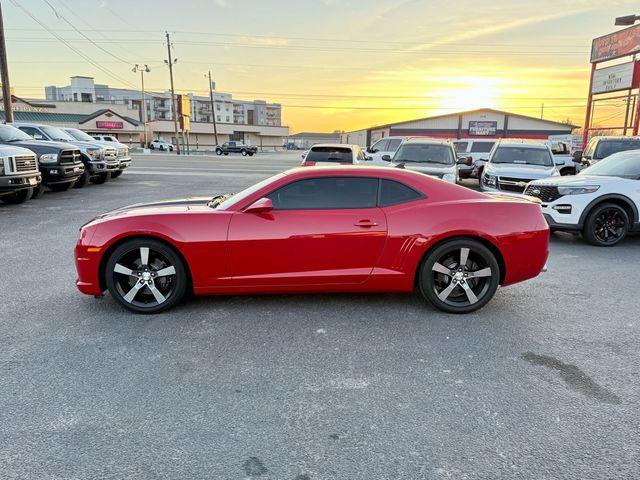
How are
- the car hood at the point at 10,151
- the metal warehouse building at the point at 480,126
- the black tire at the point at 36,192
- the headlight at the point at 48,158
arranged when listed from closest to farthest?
the car hood at the point at 10,151 → the headlight at the point at 48,158 → the black tire at the point at 36,192 → the metal warehouse building at the point at 480,126

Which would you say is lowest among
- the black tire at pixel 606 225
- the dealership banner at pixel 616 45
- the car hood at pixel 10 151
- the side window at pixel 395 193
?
the black tire at pixel 606 225

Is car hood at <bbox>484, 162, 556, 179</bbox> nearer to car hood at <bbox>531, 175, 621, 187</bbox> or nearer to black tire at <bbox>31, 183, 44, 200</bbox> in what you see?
car hood at <bbox>531, 175, 621, 187</bbox>

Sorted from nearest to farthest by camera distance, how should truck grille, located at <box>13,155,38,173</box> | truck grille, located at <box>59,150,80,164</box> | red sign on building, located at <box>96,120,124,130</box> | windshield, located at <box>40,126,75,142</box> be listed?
truck grille, located at <box>13,155,38,173</box> → truck grille, located at <box>59,150,80,164</box> → windshield, located at <box>40,126,75,142</box> → red sign on building, located at <box>96,120,124,130</box>

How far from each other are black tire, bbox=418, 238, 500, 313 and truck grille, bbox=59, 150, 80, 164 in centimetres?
1186

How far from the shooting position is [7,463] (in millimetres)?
2338

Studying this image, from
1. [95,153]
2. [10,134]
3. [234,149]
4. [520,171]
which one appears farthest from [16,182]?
[234,149]

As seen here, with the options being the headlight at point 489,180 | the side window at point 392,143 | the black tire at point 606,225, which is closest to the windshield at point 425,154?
the headlight at point 489,180

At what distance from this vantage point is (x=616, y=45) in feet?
77.9

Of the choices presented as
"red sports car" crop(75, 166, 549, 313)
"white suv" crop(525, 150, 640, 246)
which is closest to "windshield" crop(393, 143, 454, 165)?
"white suv" crop(525, 150, 640, 246)

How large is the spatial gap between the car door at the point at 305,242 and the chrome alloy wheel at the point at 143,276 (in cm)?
67

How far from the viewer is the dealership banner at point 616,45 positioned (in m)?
22.3

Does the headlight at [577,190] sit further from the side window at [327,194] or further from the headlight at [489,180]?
the side window at [327,194]

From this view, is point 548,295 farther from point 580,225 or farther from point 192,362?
point 192,362

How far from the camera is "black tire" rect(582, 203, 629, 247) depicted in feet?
24.7
